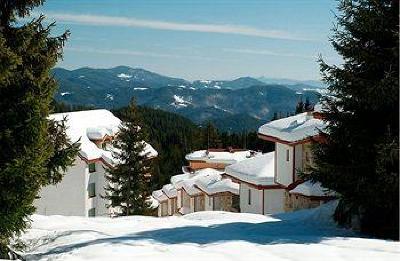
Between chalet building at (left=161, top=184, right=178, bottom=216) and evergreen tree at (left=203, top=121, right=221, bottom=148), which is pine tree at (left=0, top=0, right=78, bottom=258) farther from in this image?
evergreen tree at (left=203, top=121, right=221, bottom=148)

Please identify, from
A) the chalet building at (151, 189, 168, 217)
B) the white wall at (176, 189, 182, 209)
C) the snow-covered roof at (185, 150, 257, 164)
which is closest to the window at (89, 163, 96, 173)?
the white wall at (176, 189, 182, 209)

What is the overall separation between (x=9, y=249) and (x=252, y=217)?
389 inches

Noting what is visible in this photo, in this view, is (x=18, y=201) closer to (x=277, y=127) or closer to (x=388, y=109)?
(x=388, y=109)

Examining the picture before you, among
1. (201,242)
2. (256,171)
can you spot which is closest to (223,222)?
(201,242)

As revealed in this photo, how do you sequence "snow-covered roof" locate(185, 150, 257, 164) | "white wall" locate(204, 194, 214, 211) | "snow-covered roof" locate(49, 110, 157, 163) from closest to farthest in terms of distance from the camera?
"white wall" locate(204, 194, 214, 211)
"snow-covered roof" locate(49, 110, 157, 163)
"snow-covered roof" locate(185, 150, 257, 164)

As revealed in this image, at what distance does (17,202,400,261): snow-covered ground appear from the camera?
9.23 metres

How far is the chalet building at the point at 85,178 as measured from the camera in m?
40.9

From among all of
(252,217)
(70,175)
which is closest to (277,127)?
(252,217)

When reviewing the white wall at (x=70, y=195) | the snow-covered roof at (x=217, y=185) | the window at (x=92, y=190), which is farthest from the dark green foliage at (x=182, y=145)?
the white wall at (x=70, y=195)

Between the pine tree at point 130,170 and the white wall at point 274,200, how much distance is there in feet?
41.1

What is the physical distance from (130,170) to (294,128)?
17.2 meters

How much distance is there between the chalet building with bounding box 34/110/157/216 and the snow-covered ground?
25.9 meters

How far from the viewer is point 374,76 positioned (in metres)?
12.5

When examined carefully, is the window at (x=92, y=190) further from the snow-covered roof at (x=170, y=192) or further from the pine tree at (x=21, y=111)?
the pine tree at (x=21, y=111)
